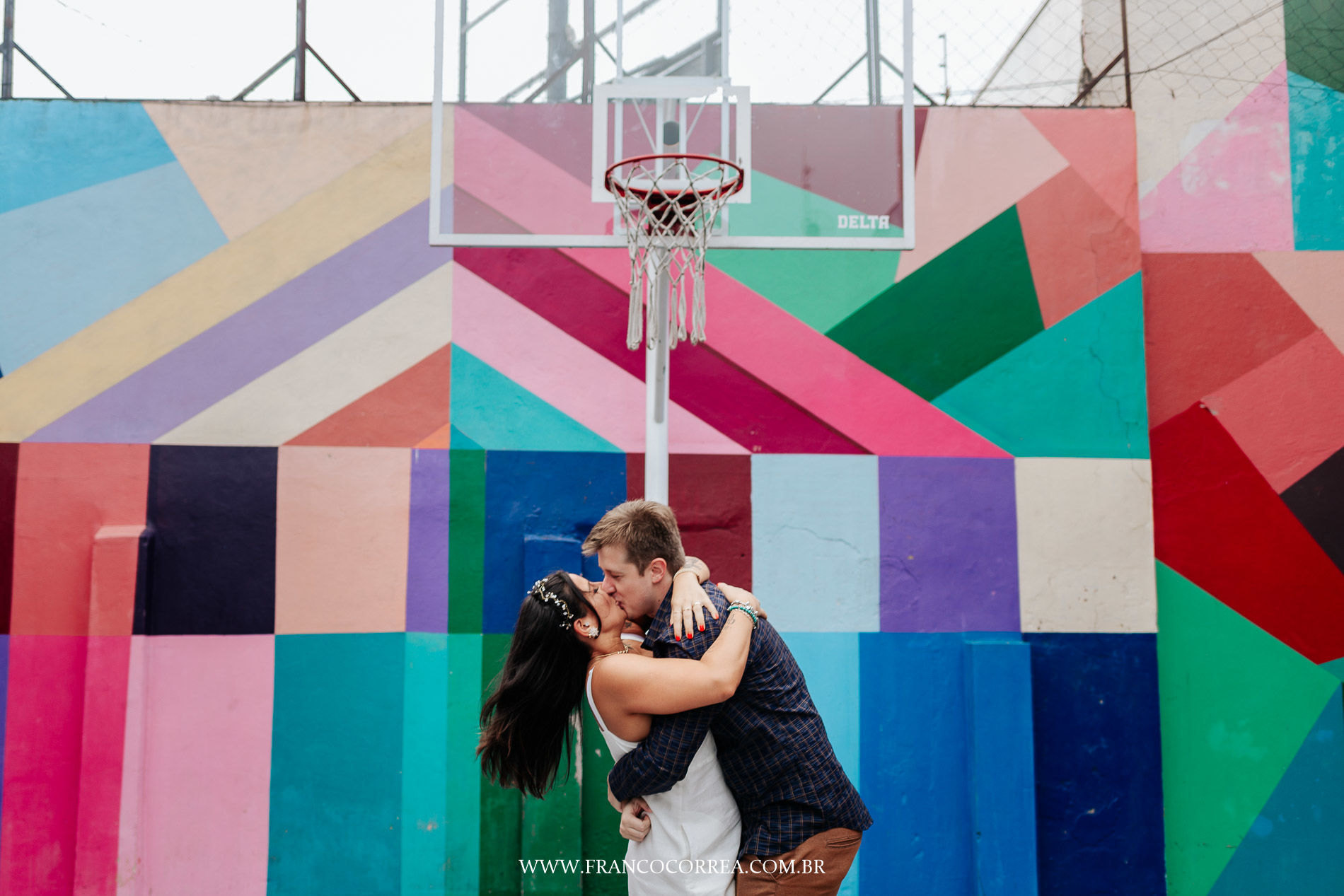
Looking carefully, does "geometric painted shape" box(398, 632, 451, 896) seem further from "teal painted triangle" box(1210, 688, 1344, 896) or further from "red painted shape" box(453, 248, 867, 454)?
"teal painted triangle" box(1210, 688, 1344, 896)

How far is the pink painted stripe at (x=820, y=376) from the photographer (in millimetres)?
4566

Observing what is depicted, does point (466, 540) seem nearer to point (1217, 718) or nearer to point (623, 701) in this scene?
point (623, 701)

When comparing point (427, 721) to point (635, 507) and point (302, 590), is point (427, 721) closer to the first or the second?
point (302, 590)

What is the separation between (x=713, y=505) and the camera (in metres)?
4.51

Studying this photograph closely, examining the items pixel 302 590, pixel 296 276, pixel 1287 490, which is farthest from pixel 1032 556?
pixel 296 276

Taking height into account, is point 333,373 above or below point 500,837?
above

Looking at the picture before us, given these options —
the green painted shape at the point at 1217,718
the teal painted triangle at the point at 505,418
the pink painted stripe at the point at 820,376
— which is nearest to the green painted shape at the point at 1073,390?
the pink painted stripe at the point at 820,376

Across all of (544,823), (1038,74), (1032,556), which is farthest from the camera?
(1038,74)

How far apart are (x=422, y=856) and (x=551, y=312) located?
2611mm

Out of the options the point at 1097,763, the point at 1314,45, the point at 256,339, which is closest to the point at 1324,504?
the point at 1097,763

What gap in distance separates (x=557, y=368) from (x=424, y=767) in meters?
1.97

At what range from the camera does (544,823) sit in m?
4.21

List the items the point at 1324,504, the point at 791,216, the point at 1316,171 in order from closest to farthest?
the point at 791,216
the point at 1324,504
the point at 1316,171

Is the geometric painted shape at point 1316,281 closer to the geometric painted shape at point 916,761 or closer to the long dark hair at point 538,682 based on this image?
the geometric painted shape at point 916,761
